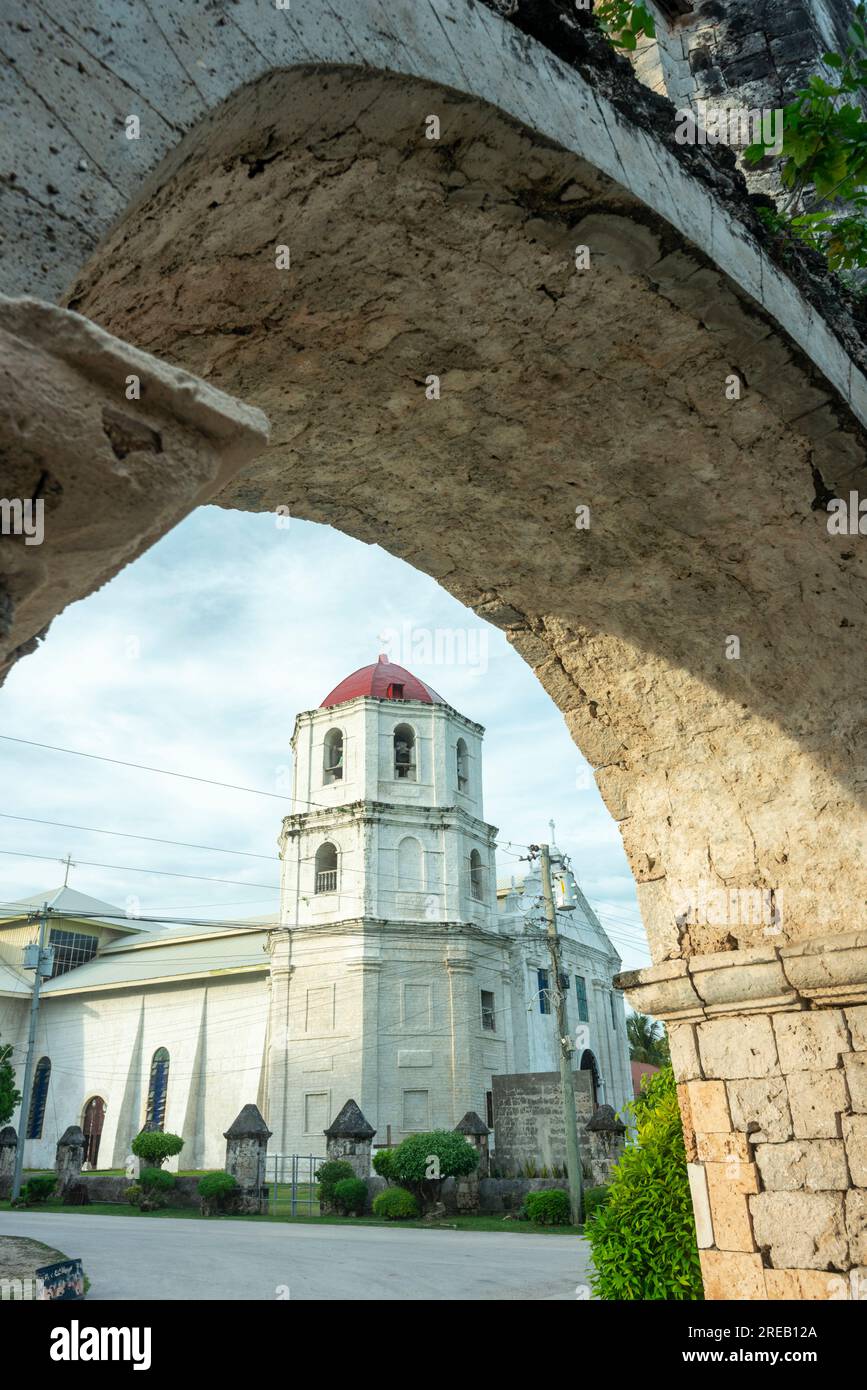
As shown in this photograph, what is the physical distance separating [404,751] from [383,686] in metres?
2.05

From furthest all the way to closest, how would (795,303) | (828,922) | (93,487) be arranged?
(828,922) < (795,303) < (93,487)

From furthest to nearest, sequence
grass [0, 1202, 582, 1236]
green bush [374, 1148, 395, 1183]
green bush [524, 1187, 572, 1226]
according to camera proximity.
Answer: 1. green bush [374, 1148, 395, 1183]
2. green bush [524, 1187, 572, 1226]
3. grass [0, 1202, 582, 1236]

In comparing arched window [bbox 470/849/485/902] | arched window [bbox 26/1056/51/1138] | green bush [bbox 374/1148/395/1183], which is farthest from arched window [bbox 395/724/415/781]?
arched window [bbox 26/1056/51/1138]

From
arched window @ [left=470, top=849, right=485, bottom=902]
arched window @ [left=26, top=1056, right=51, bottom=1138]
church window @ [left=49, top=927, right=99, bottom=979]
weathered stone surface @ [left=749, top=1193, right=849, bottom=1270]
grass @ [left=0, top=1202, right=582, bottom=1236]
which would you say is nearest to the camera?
weathered stone surface @ [left=749, top=1193, right=849, bottom=1270]

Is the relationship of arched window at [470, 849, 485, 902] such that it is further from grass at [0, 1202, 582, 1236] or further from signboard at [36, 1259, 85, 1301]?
signboard at [36, 1259, 85, 1301]

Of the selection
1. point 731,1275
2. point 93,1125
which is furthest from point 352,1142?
point 731,1275

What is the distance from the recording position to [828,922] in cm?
415

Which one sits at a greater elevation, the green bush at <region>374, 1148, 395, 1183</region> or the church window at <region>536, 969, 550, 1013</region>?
the church window at <region>536, 969, 550, 1013</region>

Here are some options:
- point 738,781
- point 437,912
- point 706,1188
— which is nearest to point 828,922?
point 738,781

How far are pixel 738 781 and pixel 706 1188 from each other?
1.72 metres

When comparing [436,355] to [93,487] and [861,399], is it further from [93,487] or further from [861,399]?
[93,487]

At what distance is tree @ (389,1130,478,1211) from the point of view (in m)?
17.9

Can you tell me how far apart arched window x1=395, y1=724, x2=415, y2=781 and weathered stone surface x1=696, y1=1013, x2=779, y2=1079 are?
21.8 meters

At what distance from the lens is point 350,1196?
1836 centimetres
